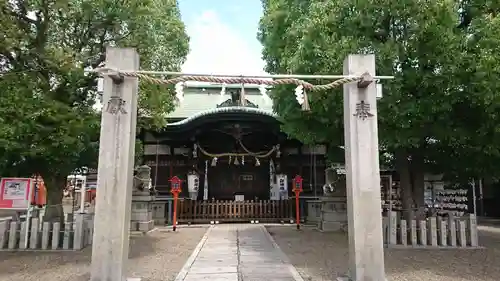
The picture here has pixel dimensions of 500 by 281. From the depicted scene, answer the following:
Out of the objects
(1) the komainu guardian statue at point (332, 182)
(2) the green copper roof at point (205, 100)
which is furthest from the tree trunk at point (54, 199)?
(1) the komainu guardian statue at point (332, 182)

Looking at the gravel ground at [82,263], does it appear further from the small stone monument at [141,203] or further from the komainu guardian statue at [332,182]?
the komainu guardian statue at [332,182]

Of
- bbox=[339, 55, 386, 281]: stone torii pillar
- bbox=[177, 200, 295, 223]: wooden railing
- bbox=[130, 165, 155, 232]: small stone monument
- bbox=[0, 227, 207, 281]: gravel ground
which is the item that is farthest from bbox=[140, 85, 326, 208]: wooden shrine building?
bbox=[339, 55, 386, 281]: stone torii pillar

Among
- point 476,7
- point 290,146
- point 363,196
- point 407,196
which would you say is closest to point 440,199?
point 407,196

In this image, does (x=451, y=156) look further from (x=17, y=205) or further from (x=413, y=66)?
(x=17, y=205)

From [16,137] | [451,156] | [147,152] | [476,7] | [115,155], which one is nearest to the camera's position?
[115,155]

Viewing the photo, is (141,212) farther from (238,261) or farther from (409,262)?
(409,262)

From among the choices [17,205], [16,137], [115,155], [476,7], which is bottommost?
[17,205]

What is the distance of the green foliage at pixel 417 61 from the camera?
755 centimetres

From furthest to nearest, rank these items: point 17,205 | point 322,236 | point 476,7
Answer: point 322,236
point 17,205
point 476,7

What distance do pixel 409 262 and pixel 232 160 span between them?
36.3 ft

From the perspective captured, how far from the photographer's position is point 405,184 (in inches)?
439

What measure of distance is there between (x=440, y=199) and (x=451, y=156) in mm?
5587

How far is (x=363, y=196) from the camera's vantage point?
5922mm

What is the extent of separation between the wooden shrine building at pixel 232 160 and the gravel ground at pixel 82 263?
7.06m
